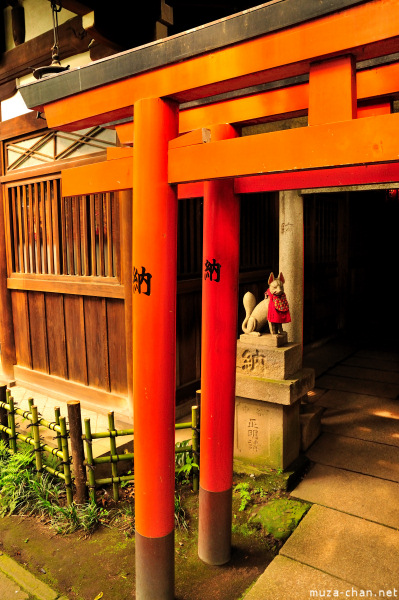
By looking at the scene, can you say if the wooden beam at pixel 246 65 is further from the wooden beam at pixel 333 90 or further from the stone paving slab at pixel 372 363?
the stone paving slab at pixel 372 363

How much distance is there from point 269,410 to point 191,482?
1163 mm

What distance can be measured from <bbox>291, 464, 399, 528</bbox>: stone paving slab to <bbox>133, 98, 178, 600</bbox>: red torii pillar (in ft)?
6.52

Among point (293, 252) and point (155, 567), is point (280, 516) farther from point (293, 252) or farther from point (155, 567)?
point (293, 252)

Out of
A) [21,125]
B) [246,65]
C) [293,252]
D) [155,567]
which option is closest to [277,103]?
[246,65]

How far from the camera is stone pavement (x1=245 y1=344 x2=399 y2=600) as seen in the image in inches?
124

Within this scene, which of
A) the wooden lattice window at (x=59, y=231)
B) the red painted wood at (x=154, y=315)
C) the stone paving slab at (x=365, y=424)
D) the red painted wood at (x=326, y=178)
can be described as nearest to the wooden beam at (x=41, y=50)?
the wooden lattice window at (x=59, y=231)

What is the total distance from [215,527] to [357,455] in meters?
2.47

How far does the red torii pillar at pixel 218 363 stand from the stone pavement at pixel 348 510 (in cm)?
53

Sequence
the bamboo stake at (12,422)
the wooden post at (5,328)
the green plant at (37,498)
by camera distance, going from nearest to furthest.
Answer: the green plant at (37,498)
the bamboo stake at (12,422)
the wooden post at (5,328)

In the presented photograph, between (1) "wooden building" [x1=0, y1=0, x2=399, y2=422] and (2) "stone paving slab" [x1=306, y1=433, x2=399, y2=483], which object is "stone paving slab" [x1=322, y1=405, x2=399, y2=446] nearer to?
(2) "stone paving slab" [x1=306, y1=433, x2=399, y2=483]

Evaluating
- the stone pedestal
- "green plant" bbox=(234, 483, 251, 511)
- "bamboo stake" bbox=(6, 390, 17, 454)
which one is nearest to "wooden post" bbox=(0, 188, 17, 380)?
"bamboo stake" bbox=(6, 390, 17, 454)

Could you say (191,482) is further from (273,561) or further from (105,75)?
(105,75)

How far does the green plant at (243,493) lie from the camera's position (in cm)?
421

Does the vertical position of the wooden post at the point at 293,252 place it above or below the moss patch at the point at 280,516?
above
